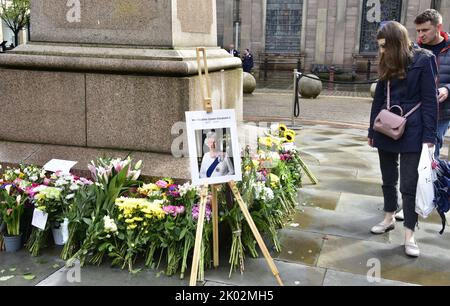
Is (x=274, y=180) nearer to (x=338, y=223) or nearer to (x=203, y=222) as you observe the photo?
(x=338, y=223)

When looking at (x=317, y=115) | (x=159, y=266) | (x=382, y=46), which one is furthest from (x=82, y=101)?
(x=317, y=115)

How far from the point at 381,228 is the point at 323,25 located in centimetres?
2430

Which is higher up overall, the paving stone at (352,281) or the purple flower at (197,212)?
the purple flower at (197,212)

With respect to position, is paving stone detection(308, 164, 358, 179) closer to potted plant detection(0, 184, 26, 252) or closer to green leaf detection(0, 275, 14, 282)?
potted plant detection(0, 184, 26, 252)

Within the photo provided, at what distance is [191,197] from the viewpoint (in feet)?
14.2

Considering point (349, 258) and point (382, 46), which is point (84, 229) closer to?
point (349, 258)

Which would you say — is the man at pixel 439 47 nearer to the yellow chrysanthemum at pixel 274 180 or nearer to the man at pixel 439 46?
the man at pixel 439 46

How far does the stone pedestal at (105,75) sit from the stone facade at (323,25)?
23.3 meters

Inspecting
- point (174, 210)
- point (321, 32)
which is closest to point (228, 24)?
point (321, 32)

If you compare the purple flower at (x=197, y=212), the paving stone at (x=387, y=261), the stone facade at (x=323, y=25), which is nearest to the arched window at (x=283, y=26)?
the stone facade at (x=323, y=25)

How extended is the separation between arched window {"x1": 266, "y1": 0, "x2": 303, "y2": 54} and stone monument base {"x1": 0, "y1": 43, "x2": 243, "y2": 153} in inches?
941

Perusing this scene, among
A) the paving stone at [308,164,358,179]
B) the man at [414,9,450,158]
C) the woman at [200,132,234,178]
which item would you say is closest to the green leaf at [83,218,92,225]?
the woman at [200,132,234,178]

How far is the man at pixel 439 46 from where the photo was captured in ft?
16.3

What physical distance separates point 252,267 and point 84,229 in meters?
1.46
